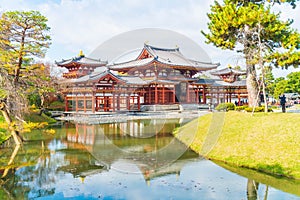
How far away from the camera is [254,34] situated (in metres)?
20.2

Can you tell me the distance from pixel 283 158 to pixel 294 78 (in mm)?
52001

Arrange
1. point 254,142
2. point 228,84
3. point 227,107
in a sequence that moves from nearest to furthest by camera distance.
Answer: point 254,142 → point 227,107 → point 228,84

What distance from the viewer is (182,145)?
15570mm

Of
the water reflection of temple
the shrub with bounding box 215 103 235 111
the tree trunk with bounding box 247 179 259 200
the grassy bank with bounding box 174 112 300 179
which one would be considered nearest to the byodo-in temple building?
the shrub with bounding box 215 103 235 111

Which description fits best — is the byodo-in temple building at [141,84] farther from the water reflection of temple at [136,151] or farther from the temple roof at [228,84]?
the water reflection of temple at [136,151]

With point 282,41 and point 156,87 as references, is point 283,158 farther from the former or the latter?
point 156,87

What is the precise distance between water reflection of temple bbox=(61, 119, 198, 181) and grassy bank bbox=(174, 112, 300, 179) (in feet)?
4.10

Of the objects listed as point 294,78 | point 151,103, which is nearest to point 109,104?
point 151,103

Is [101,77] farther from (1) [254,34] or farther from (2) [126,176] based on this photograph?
(2) [126,176]

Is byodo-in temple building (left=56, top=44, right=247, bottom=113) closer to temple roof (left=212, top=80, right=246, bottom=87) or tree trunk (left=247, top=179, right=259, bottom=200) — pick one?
temple roof (left=212, top=80, right=246, bottom=87)

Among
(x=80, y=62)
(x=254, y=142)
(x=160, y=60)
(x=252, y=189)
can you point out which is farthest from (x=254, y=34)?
(x=80, y=62)

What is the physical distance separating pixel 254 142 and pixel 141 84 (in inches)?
967

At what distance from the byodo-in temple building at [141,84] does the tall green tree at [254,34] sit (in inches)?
578

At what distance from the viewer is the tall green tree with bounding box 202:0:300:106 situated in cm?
1866
